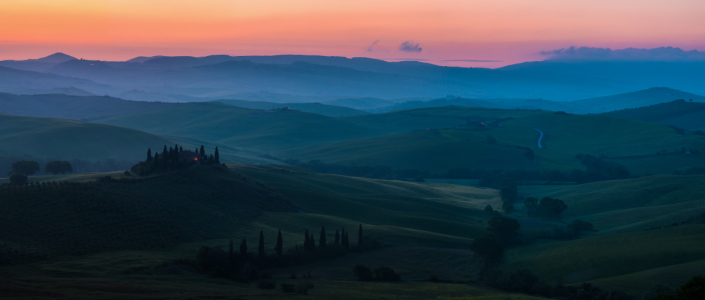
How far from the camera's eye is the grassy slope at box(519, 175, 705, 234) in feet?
305

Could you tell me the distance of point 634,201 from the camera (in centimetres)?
11650

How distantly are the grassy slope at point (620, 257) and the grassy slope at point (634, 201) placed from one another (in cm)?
1892

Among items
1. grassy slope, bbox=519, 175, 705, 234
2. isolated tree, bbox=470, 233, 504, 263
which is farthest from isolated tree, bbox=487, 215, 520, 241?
grassy slope, bbox=519, 175, 705, 234

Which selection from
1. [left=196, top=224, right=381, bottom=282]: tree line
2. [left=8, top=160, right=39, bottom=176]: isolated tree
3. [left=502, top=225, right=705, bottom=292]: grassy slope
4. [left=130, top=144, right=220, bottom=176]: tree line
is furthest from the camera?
[left=8, top=160, right=39, bottom=176]: isolated tree

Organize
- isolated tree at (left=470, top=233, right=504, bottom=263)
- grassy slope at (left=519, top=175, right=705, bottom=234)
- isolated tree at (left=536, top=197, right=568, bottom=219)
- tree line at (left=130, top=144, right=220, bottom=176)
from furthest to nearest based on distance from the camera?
isolated tree at (left=536, top=197, right=568, bottom=219), tree line at (left=130, top=144, right=220, bottom=176), grassy slope at (left=519, top=175, right=705, bottom=234), isolated tree at (left=470, top=233, right=504, bottom=263)

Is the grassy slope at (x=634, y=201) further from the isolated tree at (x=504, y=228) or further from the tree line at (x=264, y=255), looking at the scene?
the tree line at (x=264, y=255)

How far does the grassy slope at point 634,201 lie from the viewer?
A: 9306 cm

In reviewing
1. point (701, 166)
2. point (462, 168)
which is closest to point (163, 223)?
point (462, 168)

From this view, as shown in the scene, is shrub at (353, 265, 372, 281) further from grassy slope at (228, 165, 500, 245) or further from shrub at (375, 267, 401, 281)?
grassy slope at (228, 165, 500, 245)

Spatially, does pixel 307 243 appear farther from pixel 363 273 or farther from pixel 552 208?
pixel 552 208

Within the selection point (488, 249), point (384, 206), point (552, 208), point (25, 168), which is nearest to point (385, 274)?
point (488, 249)

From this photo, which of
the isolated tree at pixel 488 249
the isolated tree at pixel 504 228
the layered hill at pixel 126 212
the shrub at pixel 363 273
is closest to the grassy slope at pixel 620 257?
the isolated tree at pixel 488 249

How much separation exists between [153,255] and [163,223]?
1376 centimetres

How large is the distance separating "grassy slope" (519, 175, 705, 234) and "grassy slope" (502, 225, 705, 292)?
745 inches
